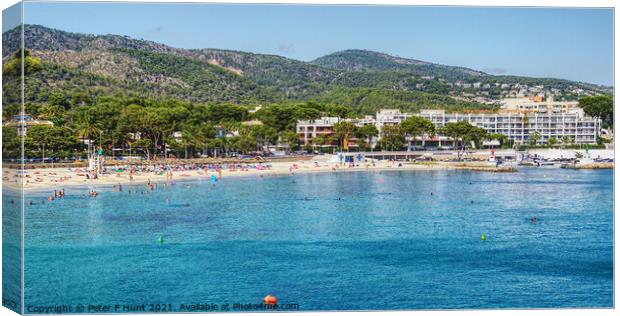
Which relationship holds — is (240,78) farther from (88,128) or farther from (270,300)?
(270,300)

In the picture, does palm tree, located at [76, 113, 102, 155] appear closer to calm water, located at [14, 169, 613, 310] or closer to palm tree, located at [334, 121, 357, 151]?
calm water, located at [14, 169, 613, 310]

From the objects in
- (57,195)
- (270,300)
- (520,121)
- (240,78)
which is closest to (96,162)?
(57,195)

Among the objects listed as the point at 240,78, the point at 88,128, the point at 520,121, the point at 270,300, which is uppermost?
the point at 240,78

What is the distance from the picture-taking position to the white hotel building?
4205cm

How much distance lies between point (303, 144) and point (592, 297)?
40.1 m

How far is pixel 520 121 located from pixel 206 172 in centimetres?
1792

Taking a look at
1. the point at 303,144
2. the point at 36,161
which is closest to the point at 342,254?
the point at 36,161

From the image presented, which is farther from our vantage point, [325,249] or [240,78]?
[240,78]

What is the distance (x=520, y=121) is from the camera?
4891cm

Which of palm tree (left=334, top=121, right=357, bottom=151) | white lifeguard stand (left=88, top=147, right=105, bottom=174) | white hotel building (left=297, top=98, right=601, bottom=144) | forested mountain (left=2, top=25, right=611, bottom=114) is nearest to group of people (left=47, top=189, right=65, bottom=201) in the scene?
white lifeguard stand (left=88, top=147, right=105, bottom=174)

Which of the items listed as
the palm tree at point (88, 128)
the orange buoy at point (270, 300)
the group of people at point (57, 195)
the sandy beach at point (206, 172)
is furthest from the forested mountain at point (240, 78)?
the orange buoy at point (270, 300)

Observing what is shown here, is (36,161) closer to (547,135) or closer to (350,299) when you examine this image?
(350,299)

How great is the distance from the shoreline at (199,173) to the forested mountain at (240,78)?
452 centimetres

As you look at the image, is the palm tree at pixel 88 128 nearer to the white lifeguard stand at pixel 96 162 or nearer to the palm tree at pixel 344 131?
the white lifeguard stand at pixel 96 162
